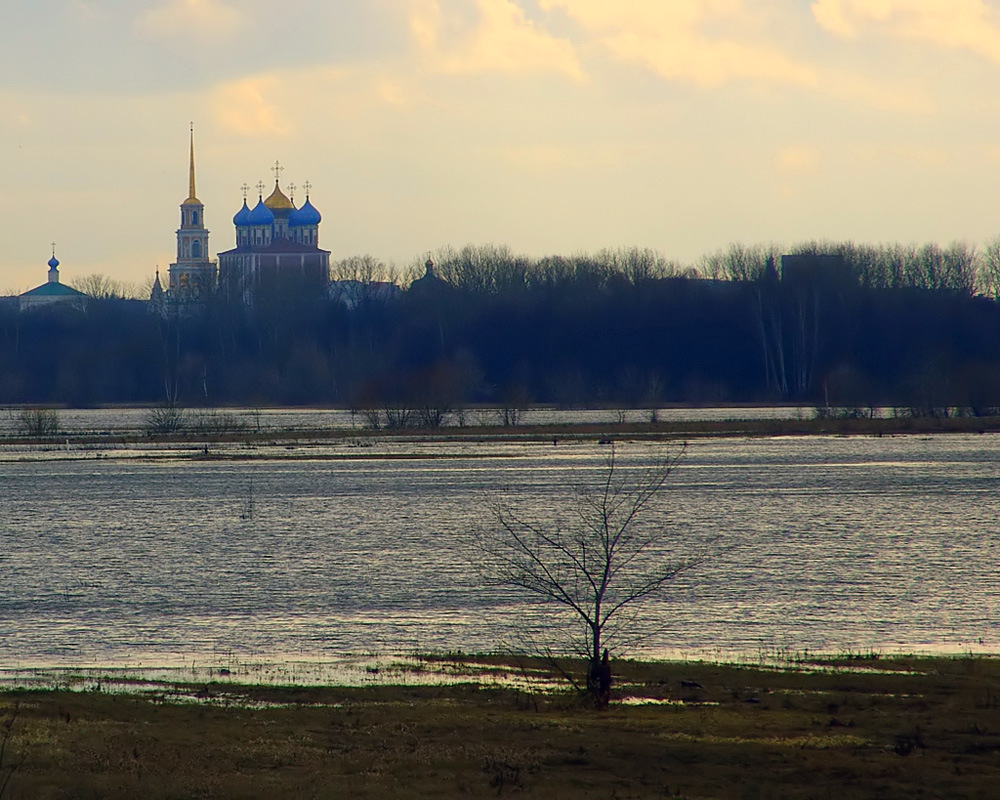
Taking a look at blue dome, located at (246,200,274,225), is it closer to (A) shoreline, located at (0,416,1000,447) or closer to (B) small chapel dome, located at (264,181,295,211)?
(B) small chapel dome, located at (264,181,295,211)

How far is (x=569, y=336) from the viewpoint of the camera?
95312 mm

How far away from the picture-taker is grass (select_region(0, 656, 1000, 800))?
1064 centimetres

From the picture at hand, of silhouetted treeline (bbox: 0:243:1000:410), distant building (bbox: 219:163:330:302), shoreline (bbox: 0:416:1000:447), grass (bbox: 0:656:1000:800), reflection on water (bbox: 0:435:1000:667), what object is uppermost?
distant building (bbox: 219:163:330:302)

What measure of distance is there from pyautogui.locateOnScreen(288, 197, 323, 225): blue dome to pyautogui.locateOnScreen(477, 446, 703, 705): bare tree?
13299 centimetres

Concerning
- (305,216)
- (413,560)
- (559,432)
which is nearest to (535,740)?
(413,560)

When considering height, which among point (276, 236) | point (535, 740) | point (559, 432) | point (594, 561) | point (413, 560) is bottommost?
point (535, 740)

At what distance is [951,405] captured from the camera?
215ft

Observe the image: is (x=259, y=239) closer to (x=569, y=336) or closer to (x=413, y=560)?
(x=569, y=336)

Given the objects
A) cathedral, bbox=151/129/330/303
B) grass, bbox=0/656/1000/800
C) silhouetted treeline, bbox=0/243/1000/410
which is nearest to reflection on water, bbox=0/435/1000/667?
grass, bbox=0/656/1000/800

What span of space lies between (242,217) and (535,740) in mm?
160532

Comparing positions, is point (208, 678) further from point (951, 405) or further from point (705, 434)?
point (951, 405)

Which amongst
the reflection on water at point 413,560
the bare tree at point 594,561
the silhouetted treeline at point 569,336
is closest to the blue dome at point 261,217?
the silhouetted treeline at point 569,336

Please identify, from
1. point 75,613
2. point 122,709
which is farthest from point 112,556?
point 122,709

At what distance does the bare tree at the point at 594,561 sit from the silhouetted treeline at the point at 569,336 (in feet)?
147
